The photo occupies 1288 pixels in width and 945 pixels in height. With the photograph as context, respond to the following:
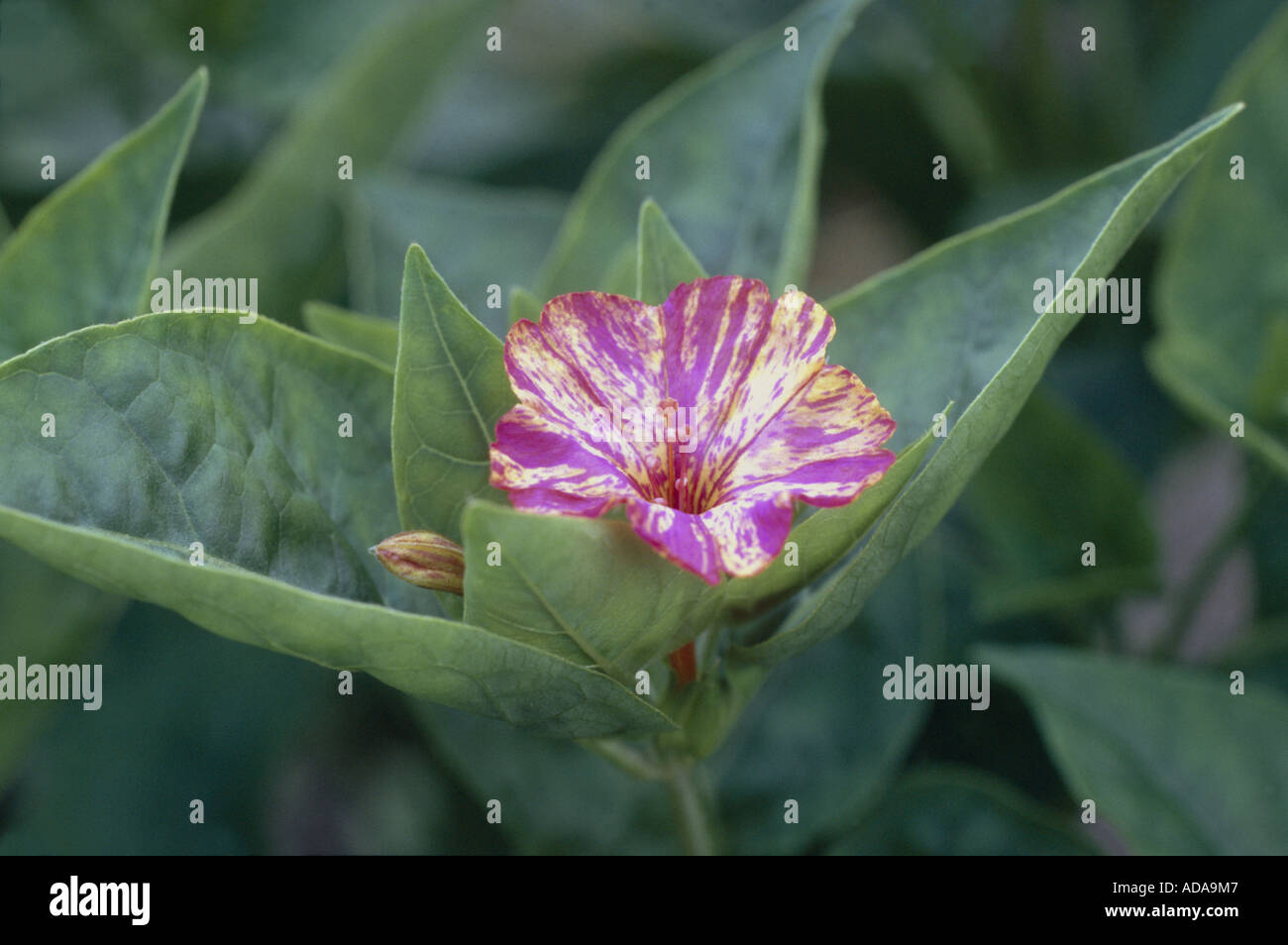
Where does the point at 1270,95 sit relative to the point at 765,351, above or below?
above

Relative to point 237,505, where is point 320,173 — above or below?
above

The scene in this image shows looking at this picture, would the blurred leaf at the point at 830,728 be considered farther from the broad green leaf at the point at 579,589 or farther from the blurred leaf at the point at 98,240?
the blurred leaf at the point at 98,240

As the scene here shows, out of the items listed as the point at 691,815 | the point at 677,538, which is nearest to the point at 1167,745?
the point at 691,815

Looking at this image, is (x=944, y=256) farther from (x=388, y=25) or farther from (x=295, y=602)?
(x=388, y=25)

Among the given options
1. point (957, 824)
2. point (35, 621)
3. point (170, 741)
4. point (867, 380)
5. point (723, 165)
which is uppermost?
point (723, 165)

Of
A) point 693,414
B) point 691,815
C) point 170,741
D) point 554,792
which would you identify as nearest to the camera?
point 693,414

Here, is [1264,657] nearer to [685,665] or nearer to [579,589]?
[685,665]

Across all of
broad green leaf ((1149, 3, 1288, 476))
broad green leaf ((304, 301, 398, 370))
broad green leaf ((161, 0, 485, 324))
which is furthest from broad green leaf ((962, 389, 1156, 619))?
broad green leaf ((161, 0, 485, 324))
